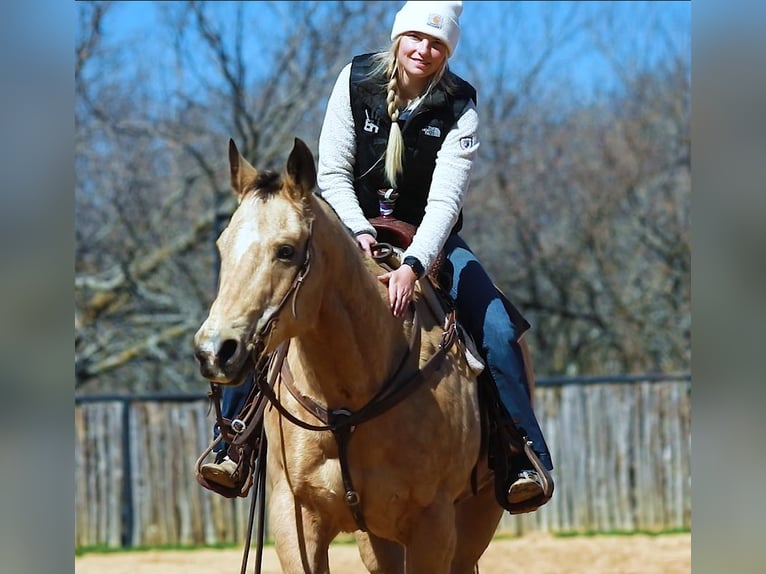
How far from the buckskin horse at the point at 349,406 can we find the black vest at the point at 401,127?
56 centimetres

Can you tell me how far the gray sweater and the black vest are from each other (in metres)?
0.04

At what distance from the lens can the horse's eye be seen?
376cm

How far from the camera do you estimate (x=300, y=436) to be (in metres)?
4.42

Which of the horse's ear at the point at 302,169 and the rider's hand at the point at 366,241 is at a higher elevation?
the horse's ear at the point at 302,169

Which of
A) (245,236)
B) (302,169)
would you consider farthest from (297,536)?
(302,169)

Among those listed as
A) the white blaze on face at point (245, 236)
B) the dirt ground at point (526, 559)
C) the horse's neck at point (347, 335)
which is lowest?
the dirt ground at point (526, 559)

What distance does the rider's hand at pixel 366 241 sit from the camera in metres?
4.67

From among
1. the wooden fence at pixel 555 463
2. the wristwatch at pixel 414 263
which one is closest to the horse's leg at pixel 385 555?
the wristwatch at pixel 414 263

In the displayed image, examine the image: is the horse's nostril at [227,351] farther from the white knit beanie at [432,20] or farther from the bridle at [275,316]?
the white knit beanie at [432,20]

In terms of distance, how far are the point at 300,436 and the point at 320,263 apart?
75 cm
